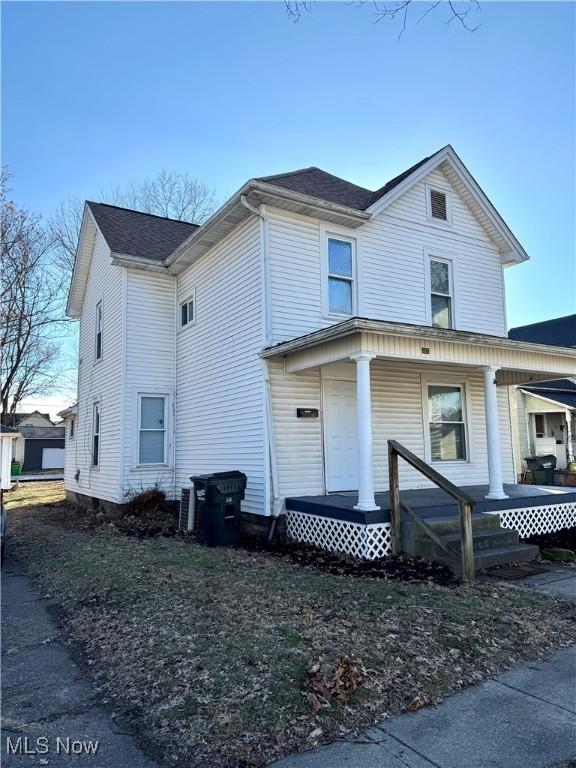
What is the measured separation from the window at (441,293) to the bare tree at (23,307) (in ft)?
45.1

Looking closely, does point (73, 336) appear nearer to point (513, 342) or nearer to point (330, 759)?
point (513, 342)

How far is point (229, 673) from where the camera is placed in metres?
3.59

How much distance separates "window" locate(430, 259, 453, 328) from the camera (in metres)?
10.9

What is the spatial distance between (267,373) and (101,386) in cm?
639

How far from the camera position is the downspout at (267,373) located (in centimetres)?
847

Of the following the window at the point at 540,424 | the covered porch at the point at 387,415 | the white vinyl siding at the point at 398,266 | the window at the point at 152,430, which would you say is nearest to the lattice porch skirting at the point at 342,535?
the covered porch at the point at 387,415

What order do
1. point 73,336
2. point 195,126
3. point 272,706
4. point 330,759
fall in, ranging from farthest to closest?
point 73,336 → point 195,126 → point 272,706 → point 330,759

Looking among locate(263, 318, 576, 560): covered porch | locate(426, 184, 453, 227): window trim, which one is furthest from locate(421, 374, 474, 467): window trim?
locate(426, 184, 453, 227): window trim

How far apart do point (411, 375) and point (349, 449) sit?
214 centimetres

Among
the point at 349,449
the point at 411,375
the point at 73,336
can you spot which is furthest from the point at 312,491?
the point at 73,336

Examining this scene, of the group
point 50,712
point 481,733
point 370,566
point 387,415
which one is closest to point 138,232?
point 387,415

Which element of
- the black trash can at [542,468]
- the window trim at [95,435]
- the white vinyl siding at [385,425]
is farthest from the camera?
the black trash can at [542,468]

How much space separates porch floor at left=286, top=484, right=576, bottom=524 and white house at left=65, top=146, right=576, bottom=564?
5 cm

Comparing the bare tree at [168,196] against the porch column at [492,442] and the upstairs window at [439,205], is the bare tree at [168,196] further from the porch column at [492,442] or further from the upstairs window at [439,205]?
the porch column at [492,442]
